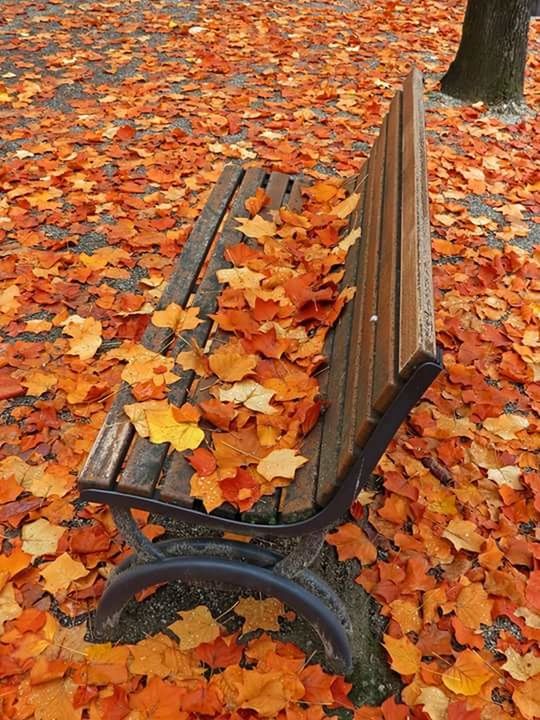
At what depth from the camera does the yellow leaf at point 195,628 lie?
182cm

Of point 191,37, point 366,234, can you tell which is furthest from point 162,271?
point 191,37

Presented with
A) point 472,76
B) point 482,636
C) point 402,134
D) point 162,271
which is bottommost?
point 482,636

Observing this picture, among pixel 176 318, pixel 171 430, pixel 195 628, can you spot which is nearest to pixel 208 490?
pixel 171 430

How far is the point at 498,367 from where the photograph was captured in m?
2.72

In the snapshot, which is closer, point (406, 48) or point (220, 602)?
point (220, 602)

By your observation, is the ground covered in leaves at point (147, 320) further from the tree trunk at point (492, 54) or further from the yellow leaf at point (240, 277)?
the yellow leaf at point (240, 277)

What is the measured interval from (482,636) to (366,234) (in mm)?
1247

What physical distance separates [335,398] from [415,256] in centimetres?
41

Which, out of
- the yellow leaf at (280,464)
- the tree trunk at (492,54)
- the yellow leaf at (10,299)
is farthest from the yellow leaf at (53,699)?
the tree trunk at (492,54)

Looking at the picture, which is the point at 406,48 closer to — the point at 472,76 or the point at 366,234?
the point at 472,76

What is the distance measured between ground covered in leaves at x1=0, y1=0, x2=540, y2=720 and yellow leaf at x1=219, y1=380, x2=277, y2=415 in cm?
60

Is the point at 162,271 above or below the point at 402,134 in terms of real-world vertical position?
below

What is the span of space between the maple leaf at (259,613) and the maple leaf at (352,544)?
26cm

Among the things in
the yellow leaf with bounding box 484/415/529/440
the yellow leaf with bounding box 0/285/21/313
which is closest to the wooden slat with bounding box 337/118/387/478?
the yellow leaf with bounding box 484/415/529/440
